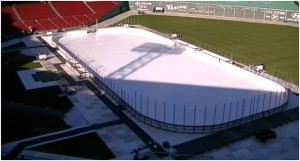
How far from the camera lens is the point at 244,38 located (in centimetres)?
5203

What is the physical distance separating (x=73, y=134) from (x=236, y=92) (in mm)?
13928

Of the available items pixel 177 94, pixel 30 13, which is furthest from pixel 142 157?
pixel 30 13

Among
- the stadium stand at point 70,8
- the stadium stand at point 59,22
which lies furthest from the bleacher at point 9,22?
the stadium stand at point 70,8

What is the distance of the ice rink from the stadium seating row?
10196 millimetres

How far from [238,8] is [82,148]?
47.2 m

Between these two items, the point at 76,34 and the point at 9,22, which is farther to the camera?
the point at 9,22

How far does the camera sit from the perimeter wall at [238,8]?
6097 centimetres

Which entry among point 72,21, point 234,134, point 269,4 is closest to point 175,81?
point 234,134

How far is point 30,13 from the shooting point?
60094 mm

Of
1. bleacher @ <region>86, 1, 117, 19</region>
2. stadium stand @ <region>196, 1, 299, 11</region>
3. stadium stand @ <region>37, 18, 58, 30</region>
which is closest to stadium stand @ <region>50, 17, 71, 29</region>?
stadium stand @ <region>37, 18, 58, 30</region>

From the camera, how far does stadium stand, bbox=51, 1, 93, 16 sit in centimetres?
6229

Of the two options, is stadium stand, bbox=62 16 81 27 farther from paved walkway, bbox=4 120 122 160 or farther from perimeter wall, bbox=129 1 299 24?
paved walkway, bbox=4 120 122 160

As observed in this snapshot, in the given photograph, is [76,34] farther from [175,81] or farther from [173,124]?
[173,124]

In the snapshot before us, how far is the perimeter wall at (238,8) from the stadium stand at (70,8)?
969 centimetres
